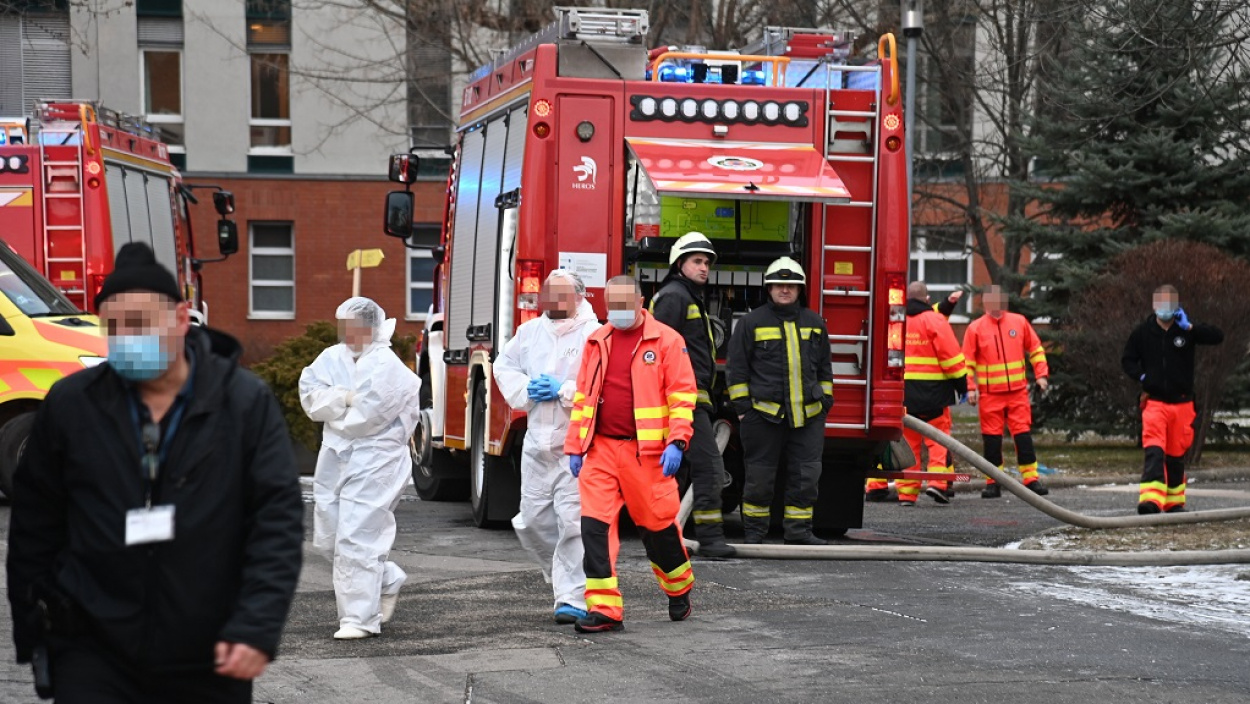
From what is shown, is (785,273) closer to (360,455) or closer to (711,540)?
(711,540)

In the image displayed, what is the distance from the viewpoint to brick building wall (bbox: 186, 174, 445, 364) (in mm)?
35531

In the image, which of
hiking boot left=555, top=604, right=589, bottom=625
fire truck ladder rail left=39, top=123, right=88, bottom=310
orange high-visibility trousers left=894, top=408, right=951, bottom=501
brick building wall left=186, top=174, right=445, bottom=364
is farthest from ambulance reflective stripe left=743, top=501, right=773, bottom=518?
brick building wall left=186, top=174, right=445, bottom=364

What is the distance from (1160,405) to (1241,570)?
3.16m

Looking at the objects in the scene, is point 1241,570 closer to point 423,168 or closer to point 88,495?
point 88,495

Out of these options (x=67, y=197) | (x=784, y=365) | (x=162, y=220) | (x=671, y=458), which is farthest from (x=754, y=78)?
(x=162, y=220)

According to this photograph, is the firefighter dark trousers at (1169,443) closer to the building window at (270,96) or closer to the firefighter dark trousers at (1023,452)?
the firefighter dark trousers at (1023,452)

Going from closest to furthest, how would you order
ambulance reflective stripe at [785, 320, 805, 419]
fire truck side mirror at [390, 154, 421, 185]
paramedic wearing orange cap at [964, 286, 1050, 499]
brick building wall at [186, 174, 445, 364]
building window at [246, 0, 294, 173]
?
1. ambulance reflective stripe at [785, 320, 805, 419]
2. fire truck side mirror at [390, 154, 421, 185]
3. paramedic wearing orange cap at [964, 286, 1050, 499]
4. building window at [246, 0, 294, 173]
5. brick building wall at [186, 174, 445, 364]

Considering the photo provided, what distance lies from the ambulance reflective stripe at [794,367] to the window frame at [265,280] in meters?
25.2

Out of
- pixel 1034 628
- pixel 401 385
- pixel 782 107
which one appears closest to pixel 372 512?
pixel 401 385

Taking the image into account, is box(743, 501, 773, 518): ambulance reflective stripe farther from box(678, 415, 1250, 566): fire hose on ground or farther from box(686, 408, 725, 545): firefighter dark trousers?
box(686, 408, 725, 545): firefighter dark trousers

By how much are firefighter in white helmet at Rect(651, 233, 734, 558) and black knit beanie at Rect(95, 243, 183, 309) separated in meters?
6.35

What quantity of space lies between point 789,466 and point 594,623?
3.59 metres

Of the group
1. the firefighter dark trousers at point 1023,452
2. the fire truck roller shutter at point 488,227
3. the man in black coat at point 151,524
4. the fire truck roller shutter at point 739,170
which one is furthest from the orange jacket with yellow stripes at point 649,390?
the firefighter dark trousers at point 1023,452

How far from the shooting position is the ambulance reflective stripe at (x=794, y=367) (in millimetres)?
11484
